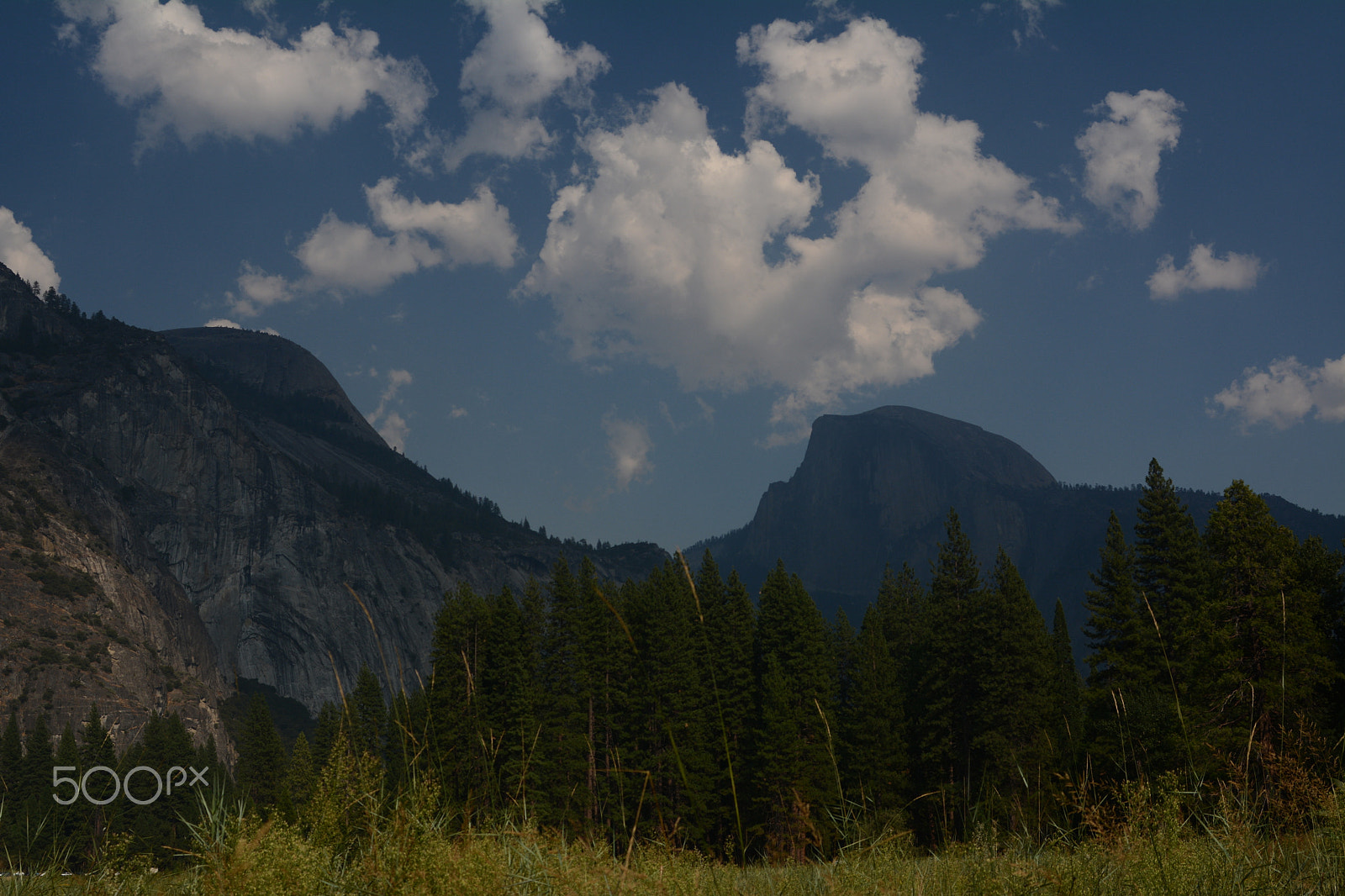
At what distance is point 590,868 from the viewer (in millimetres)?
4305

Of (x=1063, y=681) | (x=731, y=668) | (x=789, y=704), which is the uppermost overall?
(x=731, y=668)

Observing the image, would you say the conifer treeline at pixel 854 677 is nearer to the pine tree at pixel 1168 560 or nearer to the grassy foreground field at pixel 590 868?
the pine tree at pixel 1168 560

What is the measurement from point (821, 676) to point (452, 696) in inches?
710

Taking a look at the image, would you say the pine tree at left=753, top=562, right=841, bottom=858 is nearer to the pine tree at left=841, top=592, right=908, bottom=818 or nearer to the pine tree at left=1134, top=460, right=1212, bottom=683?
the pine tree at left=841, top=592, right=908, bottom=818

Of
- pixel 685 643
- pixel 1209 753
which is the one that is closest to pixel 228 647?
pixel 685 643

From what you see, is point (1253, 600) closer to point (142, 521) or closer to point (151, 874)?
point (151, 874)

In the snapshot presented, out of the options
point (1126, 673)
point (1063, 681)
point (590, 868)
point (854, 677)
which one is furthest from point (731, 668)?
point (590, 868)

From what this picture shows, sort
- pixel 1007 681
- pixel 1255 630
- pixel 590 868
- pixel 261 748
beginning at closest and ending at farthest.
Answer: pixel 590 868 < pixel 1255 630 < pixel 1007 681 < pixel 261 748

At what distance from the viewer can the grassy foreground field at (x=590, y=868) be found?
11.4 ft

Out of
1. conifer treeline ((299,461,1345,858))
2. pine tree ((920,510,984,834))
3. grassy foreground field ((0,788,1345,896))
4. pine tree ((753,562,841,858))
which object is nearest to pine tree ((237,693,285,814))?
conifer treeline ((299,461,1345,858))

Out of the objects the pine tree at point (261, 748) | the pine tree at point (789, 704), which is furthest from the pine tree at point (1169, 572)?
the pine tree at point (261, 748)

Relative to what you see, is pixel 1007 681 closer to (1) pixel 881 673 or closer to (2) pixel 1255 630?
(1) pixel 881 673

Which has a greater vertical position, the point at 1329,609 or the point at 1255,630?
the point at 1329,609

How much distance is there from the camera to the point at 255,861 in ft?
11.5
